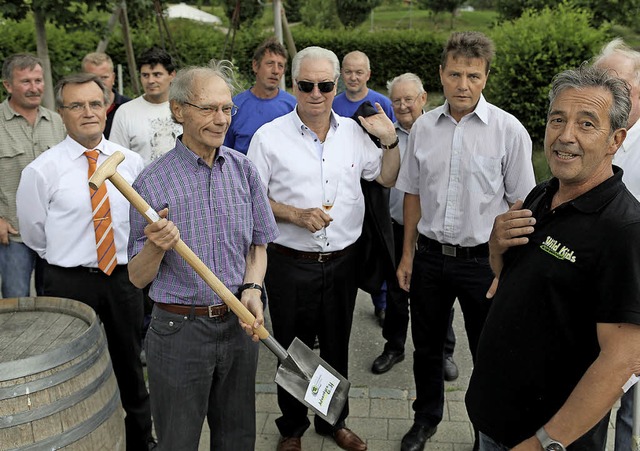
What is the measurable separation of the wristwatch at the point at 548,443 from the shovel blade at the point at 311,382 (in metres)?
1.24

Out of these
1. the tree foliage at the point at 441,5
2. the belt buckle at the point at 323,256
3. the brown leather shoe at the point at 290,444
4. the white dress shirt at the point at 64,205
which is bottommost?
the tree foliage at the point at 441,5

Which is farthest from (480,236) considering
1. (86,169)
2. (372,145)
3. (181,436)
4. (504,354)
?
(86,169)

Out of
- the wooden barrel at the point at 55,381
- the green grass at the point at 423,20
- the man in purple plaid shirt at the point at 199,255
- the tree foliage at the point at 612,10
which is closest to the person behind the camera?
the wooden barrel at the point at 55,381

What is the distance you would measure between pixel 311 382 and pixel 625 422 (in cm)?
157

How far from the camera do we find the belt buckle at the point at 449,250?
3514 mm

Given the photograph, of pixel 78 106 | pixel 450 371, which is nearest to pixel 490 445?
pixel 450 371

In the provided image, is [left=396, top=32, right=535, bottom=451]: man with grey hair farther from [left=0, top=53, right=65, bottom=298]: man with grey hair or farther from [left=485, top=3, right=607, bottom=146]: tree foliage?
[left=485, top=3, right=607, bottom=146]: tree foliage

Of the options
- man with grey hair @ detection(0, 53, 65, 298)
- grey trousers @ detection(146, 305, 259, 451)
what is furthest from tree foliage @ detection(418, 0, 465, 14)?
grey trousers @ detection(146, 305, 259, 451)

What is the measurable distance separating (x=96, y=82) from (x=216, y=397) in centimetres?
179

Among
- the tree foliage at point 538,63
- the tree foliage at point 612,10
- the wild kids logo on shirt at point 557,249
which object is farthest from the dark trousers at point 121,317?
the tree foliage at point 612,10

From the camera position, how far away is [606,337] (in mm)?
1861

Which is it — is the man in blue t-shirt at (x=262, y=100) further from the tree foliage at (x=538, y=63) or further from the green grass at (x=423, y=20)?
the green grass at (x=423, y=20)

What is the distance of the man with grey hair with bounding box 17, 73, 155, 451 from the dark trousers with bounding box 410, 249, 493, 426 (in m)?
1.64

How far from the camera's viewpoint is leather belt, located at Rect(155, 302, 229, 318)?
2.72m
